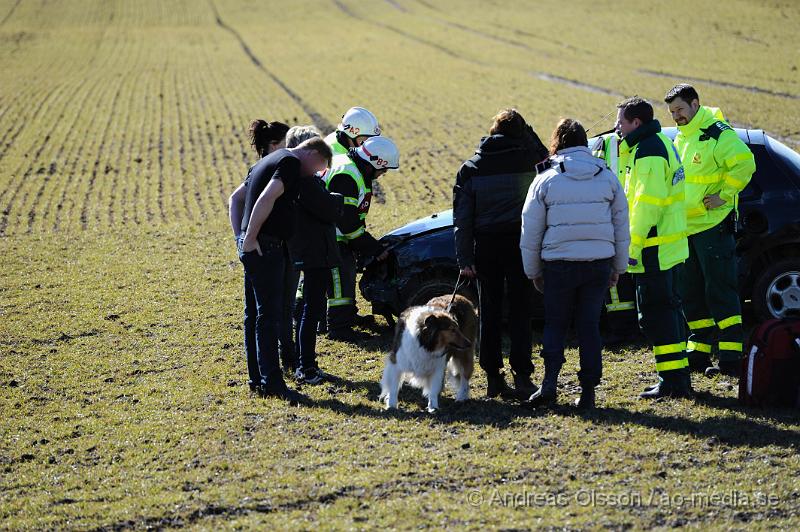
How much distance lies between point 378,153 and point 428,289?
4.36ft

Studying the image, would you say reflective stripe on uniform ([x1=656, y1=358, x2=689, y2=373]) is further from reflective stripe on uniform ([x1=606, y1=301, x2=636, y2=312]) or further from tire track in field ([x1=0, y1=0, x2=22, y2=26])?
tire track in field ([x1=0, y1=0, x2=22, y2=26])

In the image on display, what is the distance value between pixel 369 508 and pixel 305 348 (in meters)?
2.61

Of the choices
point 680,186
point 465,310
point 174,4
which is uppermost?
point 174,4

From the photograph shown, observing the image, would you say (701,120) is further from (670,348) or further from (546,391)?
(546,391)

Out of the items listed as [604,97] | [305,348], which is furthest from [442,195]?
[604,97]

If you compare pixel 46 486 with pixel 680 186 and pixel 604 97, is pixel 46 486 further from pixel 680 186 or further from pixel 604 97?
pixel 604 97

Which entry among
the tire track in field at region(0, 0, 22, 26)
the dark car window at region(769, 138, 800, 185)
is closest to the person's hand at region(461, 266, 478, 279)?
the dark car window at region(769, 138, 800, 185)

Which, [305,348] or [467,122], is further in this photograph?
[467,122]

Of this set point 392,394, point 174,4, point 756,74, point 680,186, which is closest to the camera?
point 680,186

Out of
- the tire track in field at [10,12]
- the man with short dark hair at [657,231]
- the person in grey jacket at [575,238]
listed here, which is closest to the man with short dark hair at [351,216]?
the person in grey jacket at [575,238]

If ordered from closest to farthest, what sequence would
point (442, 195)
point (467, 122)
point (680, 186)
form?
1. point (680, 186)
2. point (442, 195)
3. point (467, 122)

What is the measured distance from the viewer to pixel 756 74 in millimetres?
28219

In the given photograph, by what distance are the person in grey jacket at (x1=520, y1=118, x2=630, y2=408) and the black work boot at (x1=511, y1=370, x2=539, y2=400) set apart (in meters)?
0.53

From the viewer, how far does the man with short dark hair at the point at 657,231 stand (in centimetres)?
662
